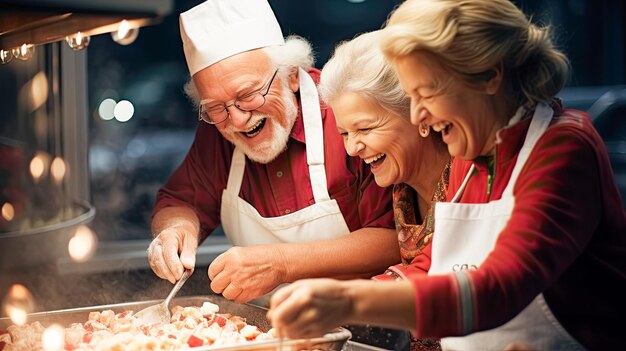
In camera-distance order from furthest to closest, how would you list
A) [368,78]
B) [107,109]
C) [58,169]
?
1. [107,109]
2. [58,169]
3. [368,78]

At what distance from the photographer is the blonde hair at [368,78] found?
79.1 inches

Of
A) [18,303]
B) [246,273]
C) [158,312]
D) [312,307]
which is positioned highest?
[312,307]

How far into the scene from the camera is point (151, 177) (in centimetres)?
412

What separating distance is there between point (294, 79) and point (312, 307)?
4.12ft

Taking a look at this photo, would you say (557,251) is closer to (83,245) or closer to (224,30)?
(224,30)

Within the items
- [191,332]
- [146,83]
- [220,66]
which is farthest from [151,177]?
[191,332]

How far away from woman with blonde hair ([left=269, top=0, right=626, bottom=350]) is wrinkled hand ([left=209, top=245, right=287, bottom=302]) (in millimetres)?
696

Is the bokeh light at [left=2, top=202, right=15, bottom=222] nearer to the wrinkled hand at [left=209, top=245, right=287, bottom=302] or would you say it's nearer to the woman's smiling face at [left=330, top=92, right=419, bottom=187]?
the wrinkled hand at [left=209, top=245, right=287, bottom=302]

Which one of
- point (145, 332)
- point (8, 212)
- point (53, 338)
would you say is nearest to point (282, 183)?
point (145, 332)

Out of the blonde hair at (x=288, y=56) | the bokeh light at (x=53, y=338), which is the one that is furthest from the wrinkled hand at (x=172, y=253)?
the blonde hair at (x=288, y=56)

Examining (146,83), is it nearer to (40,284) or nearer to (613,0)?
(40,284)

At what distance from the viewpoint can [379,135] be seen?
6.60 ft

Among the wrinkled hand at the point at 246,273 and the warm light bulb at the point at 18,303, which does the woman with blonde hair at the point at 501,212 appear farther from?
the warm light bulb at the point at 18,303

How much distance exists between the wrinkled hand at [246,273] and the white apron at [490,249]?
68 cm
